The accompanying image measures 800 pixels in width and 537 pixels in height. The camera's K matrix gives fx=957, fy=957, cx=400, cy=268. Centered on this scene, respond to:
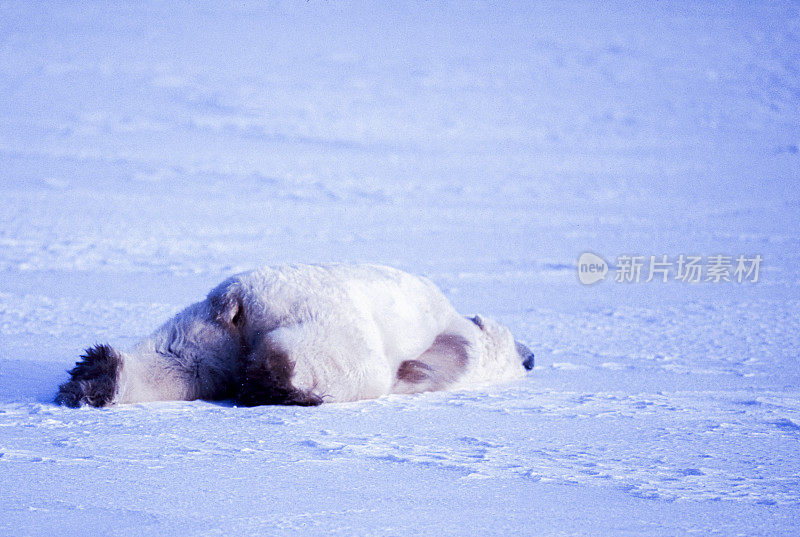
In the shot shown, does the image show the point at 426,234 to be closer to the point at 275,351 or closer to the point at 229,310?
the point at 229,310

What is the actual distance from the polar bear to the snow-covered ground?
0.10 m

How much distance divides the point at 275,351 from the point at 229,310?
0.34 meters

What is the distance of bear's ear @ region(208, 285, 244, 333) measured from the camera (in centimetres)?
357

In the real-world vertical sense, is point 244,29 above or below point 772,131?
above

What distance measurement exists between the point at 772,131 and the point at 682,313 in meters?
13.7

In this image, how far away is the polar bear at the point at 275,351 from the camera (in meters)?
3.37

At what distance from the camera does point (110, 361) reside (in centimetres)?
332

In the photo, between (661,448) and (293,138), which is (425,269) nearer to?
(661,448)

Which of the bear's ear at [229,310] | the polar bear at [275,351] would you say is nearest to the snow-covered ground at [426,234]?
the polar bear at [275,351]

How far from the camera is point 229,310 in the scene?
3578 mm

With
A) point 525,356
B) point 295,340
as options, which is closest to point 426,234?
point 525,356

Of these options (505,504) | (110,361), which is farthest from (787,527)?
(110,361)

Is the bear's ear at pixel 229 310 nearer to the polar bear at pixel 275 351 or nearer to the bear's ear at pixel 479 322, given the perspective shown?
the polar bear at pixel 275 351

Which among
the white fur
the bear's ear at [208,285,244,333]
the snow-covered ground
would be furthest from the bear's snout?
the bear's ear at [208,285,244,333]
